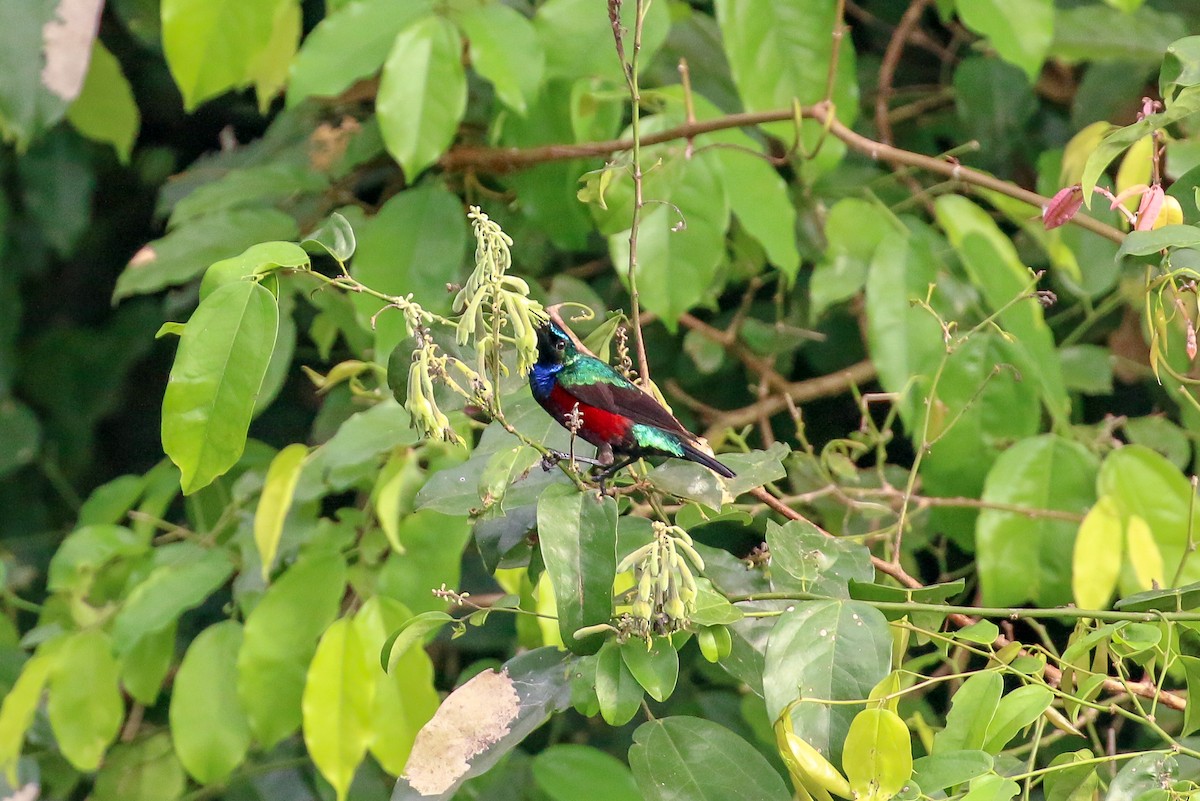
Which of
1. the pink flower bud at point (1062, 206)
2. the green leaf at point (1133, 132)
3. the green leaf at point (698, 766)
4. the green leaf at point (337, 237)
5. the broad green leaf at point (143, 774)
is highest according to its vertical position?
the green leaf at point (1133, 132)

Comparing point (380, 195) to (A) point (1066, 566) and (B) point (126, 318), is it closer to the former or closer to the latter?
(B) point (126, 318)

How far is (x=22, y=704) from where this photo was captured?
4.57 feet

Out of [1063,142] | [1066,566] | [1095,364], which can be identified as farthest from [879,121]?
[1066,566]

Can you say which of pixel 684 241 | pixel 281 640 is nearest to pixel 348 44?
pixel 684 241

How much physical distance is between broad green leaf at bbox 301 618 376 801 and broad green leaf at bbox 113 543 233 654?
200mm

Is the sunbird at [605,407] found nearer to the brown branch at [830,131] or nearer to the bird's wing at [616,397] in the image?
the bird's wing at [616,397]

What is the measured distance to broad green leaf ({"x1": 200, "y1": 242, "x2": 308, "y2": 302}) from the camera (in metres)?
0.71

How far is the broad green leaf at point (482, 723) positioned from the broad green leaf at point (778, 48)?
825 millimetres

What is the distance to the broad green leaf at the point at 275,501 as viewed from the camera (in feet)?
4.23

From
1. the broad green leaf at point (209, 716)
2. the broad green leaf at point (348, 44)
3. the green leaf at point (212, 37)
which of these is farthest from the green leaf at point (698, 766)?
the green leaf at point (212, 37)

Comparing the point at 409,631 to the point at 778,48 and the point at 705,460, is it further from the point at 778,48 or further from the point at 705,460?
the point at 778,48

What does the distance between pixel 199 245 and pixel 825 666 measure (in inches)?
42.7

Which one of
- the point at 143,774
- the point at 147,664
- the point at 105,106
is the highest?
the point at 105,106

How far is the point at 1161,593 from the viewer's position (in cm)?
78
